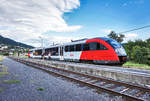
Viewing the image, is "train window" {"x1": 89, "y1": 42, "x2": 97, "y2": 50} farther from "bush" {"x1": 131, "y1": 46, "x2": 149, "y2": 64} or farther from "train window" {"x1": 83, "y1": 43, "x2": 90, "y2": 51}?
"bush" {"x1": 131, "y1": 46, "x2": 149, "y2": 64}

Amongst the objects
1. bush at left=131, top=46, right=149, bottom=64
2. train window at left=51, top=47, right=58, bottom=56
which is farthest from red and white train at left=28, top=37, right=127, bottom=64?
bush at left=131, top=46, right=149, bottom=64

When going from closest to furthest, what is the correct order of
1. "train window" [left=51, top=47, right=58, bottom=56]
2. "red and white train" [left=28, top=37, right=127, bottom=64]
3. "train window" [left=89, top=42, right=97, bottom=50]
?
"red and white train" [left=28, top=37, right=127, bottom=64], "train window" [left=89, top=42, right=97, bottom=50], "train window" [left=51, top=47, right=58, bottom=56]

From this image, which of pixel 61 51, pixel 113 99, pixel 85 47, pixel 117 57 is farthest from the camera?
pixel 61 51

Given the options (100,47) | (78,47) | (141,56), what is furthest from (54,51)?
(141,56)

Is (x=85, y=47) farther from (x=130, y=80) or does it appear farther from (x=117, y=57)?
(x=130, y=80)

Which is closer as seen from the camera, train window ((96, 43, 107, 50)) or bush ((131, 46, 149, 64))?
train window ((96, 43, 107, 50))

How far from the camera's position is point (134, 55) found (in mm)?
23047

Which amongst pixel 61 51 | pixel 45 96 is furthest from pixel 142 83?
pixel 61 51

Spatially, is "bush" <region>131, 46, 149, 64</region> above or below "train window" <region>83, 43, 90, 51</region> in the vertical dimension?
below

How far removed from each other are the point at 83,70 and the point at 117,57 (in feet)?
13.8

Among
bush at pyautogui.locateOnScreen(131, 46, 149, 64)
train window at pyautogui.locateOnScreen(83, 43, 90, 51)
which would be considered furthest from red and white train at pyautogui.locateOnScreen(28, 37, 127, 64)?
bush at pyautogui.locateOnScreen(131, 46, 149, 64)

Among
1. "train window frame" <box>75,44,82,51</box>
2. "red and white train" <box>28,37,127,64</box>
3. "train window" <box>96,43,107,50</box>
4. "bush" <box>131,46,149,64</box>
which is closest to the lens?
"red and white train" <box>28,37,127,64</box>

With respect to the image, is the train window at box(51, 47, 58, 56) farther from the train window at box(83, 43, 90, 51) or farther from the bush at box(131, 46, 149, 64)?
the bush at box(131, 46, 149, 64)

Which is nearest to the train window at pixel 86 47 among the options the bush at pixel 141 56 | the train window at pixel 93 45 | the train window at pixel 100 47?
the train window at pixel 93 45
